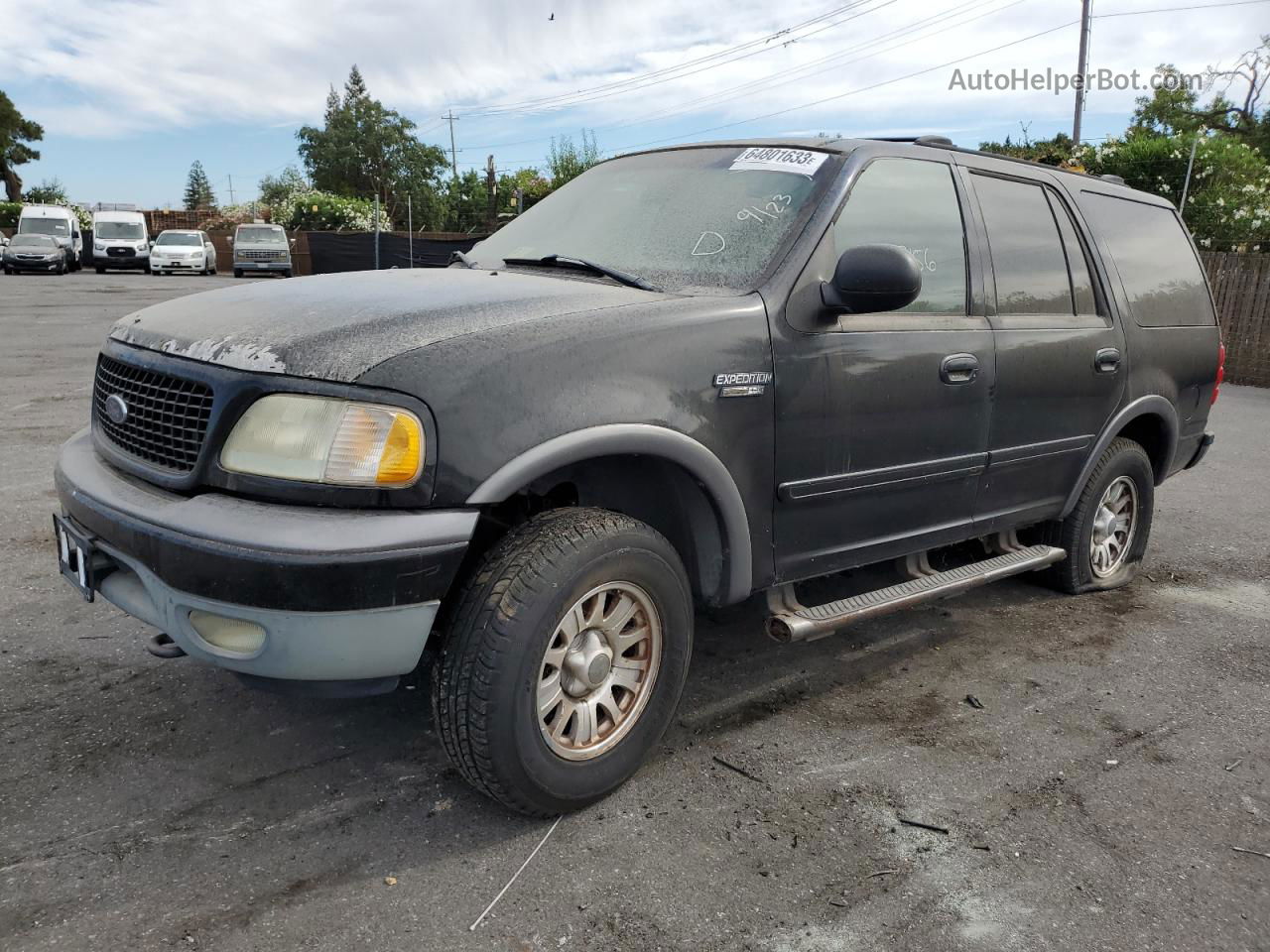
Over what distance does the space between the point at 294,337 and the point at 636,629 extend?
118 cm

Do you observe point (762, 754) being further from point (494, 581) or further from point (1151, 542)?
point (1151, 542)

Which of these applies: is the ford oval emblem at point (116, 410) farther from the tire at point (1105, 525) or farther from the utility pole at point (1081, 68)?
the utility pole at point (1081, 68)

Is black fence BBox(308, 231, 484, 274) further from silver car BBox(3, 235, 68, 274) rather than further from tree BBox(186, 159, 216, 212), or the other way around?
tree BBox(186, 159, 216, 212)

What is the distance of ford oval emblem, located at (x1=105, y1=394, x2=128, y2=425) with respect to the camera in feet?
8.89

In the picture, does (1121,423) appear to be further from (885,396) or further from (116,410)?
(116,410)

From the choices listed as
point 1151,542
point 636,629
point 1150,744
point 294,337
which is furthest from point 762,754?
point 1151,542

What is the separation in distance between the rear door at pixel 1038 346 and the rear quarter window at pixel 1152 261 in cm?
25

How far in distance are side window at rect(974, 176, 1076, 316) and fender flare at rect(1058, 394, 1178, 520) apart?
59 centimetres

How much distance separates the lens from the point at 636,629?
2.76m

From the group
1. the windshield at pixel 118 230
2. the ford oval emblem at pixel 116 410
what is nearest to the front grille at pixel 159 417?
the ford oval emblem at pixel 116 410

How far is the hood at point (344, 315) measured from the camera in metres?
2.36

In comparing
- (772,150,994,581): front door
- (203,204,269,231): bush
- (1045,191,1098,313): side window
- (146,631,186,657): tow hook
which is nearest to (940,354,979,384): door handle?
(772,150,994,581): front door

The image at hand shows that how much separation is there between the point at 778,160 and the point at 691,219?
38cm

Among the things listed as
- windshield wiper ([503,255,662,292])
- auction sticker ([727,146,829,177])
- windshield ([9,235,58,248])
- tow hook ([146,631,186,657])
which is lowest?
tow hook ([146,631,186,657])
